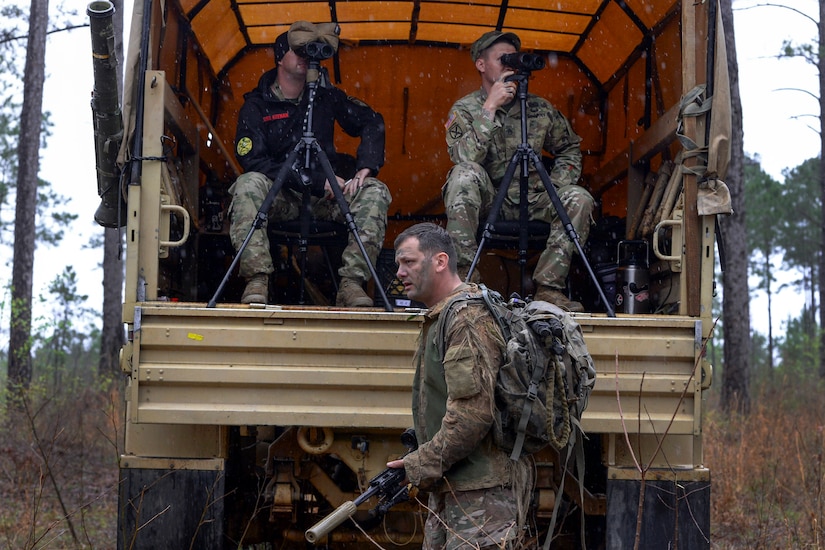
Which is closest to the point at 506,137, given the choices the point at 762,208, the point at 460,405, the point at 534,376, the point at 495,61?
the point at 495,61

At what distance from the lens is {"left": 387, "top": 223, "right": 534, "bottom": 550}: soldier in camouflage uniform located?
2.84 meters

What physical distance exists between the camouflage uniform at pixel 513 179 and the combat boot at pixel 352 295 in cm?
51

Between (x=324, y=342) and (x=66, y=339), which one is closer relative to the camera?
(x=324, y=342)

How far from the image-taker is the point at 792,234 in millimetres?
30516

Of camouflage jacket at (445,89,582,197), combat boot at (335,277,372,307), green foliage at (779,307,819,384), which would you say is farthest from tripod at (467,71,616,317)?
green foliage at (779,307,819,384)

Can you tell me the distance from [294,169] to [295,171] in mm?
18

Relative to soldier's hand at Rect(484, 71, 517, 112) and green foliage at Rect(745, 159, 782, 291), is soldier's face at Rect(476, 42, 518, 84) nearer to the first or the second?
soldier's hand at Rect(484, 71, 517, 112)

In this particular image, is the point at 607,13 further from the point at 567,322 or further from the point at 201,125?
the point at 567,322

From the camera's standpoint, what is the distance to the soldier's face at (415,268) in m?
3.09

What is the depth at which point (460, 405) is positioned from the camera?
9.30 feet

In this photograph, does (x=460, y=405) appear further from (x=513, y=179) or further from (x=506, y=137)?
(x=506, y=137)

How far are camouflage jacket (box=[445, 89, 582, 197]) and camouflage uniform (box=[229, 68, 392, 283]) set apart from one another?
0.50 metres

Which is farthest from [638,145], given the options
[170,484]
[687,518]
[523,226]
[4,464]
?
[4,464]

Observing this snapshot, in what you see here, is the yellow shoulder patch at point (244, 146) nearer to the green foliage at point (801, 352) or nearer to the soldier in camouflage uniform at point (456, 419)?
Answer: the soldier in camouflage uniform at point (456, 419)
